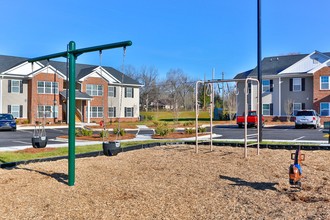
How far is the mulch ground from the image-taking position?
4.94m

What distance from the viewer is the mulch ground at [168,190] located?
195 inches

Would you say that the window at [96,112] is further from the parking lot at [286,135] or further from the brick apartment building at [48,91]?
the parking lot at [286,135]

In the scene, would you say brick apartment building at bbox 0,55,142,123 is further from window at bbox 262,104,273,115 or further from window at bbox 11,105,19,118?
window at bbox 262,104,273,115

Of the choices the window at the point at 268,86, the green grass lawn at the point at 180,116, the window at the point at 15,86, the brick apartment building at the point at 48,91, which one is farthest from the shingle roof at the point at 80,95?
the window at the point at 268,86

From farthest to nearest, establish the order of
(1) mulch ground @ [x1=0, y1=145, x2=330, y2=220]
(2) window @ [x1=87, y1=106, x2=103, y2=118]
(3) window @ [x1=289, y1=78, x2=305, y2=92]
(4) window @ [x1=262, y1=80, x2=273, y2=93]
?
1. (2) window @ [x1=87, y1=106, x2=103, y2=118]
2. (4) window @ [x1=262, y1=80, x2=273, y2=93]
3. (3) window @ [x1=289, y1=78, x2=305, y2=92]
4. (1) mulch ground @ [x1=0, y1=145, x2=330, y2=220]

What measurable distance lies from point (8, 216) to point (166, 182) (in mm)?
2992

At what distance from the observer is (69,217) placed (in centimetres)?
481

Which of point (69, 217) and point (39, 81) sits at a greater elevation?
point (39, 81)

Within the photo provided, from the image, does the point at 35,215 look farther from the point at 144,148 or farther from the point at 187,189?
the point at 144,148

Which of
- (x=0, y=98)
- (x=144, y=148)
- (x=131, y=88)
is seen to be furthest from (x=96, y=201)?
(x=131, y=88)

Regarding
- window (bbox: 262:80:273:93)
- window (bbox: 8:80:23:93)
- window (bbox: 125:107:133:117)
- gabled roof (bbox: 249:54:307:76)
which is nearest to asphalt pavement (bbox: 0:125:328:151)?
window (bbox: 8:80:23:93)

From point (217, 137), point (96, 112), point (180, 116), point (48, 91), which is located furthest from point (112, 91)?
point (217, 137)

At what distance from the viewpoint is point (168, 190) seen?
6.19 meters

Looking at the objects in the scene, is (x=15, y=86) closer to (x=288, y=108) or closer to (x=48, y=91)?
(x=48, y=91)
